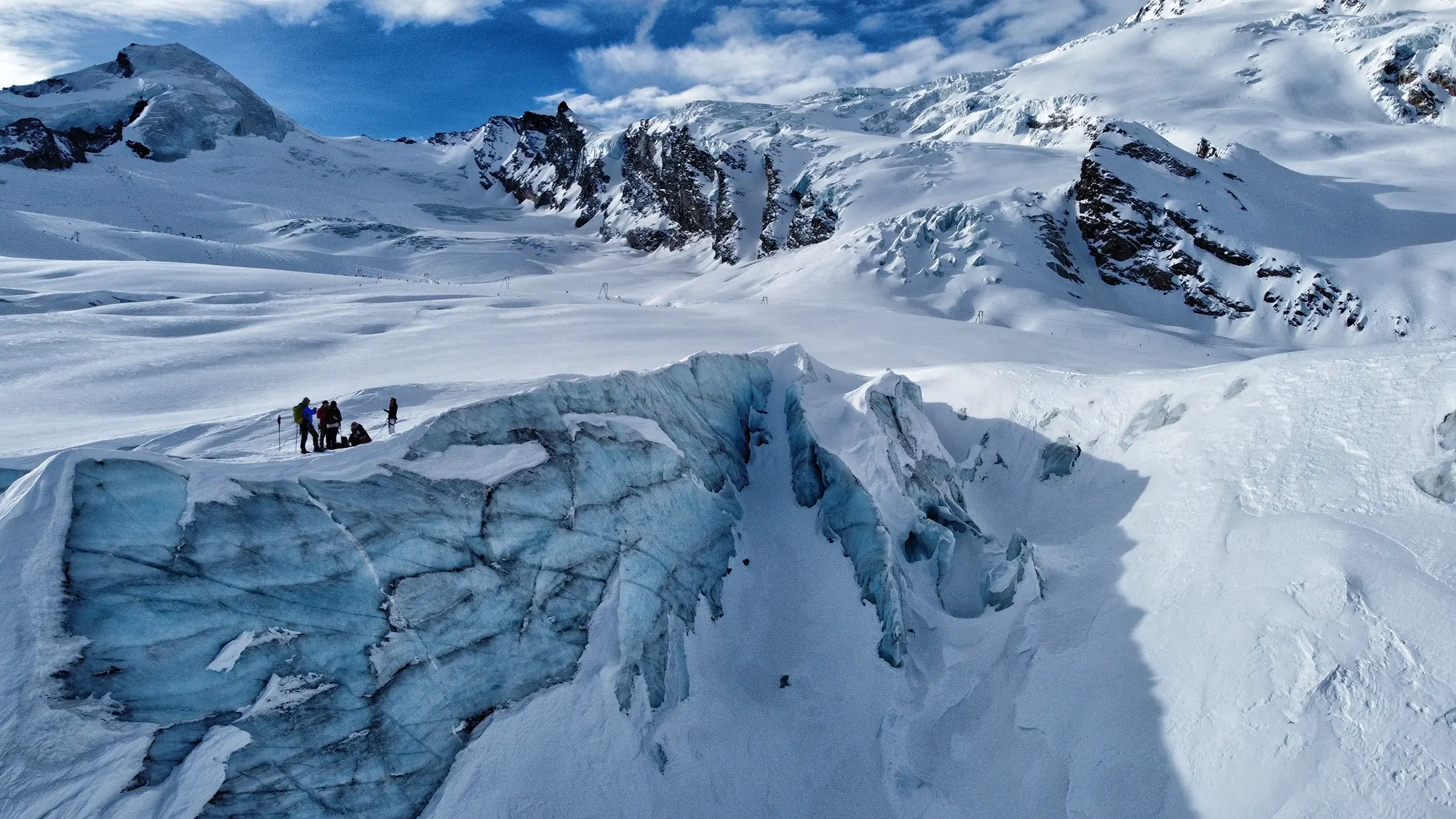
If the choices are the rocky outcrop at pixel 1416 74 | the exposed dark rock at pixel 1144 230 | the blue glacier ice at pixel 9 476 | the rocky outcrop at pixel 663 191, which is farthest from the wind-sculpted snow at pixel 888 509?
the rocky outcrop at pixel 1416 74

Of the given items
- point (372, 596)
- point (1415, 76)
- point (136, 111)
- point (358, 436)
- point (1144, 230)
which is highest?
point (136, 111)

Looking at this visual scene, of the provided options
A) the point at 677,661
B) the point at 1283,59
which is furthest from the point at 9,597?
the point at 1283,59

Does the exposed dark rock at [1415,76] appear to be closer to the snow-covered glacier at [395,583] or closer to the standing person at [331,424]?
the snow-covered glacier at [395,583]

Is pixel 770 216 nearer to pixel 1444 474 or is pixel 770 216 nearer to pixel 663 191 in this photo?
pixel 663 191

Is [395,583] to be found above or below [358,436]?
below

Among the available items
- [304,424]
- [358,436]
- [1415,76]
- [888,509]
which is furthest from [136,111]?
[1415,76]

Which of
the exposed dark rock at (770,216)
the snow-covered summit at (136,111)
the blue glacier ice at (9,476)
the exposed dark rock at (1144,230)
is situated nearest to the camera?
the blue glacier ice at (9,476)

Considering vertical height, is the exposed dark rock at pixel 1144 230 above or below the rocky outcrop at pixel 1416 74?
below
